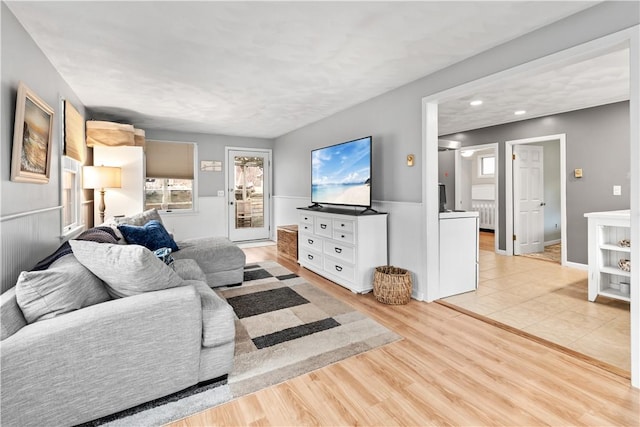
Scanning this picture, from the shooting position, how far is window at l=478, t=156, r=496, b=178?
8.52 m

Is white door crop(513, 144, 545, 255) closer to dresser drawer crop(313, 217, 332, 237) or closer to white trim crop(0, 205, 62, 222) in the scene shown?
dresser drawer crop(313, 217, 332, 237)

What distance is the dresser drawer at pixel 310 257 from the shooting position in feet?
13.8

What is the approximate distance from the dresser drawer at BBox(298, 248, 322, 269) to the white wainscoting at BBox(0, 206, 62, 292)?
278 centimetres

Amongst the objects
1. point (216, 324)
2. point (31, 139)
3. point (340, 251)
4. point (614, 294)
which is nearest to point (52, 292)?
point (216, 324)

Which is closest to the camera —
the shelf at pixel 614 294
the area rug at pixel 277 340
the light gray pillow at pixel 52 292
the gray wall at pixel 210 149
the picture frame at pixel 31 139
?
the light gray pillow at pixel 52 292

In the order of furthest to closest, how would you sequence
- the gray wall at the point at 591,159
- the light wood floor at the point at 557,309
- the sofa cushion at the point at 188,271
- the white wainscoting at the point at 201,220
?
the white wainscoting at the point at 201,220 < the gray wall at the point at 591,159 < the sofa cushion at the point at 188,271 < the light wood floor at the point at 557,309

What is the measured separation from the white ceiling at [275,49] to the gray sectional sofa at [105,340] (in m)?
1.57

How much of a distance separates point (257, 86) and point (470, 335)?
10.6 ft

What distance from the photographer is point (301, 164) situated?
5.78 metres

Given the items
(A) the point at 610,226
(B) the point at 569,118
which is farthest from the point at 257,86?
(B) the point at 569,118

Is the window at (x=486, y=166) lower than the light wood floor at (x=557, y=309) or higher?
higher

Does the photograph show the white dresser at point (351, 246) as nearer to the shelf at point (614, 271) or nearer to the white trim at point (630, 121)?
the white trim at point (630, 121)

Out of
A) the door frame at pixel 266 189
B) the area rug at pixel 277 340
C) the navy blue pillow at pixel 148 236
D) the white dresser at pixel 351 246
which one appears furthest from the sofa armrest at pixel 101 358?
the door frame at pixel 266 189

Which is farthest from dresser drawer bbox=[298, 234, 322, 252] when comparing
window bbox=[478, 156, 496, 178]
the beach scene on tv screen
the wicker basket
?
window bbox=[478, 156, 496, 178]
